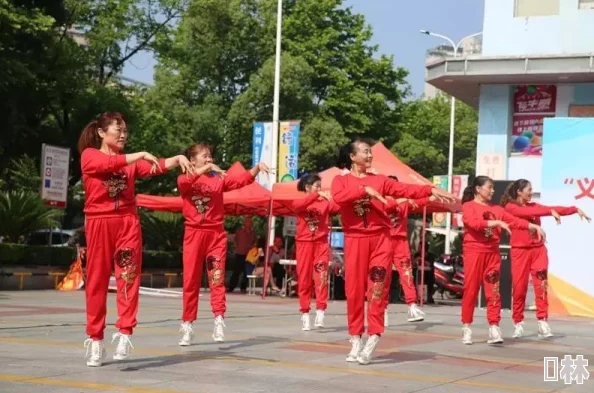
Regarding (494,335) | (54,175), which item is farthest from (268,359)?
(54,175)

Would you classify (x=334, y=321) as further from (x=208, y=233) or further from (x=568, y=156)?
(x=568, y=156)

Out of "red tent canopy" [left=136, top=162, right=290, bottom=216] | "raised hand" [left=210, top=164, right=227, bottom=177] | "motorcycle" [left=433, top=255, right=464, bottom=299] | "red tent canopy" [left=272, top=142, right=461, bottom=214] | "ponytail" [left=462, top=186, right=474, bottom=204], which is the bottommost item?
"motorcycle" [left=433, top=255, right=464, bottom=299]

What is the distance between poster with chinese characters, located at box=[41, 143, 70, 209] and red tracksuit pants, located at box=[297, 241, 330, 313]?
11.1 metres

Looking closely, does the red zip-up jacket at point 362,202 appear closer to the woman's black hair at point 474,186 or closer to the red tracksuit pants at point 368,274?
the red tracksuit pants at point 368,274

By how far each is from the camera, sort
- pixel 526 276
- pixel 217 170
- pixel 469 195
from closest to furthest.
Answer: pixel 217 170 → pixel 469 195 → pixel 526 276

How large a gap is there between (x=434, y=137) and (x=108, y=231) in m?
57.5

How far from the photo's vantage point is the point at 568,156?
1959 centimetres

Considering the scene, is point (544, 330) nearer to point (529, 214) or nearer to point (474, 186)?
point (529, 214)

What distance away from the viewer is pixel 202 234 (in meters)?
11.1

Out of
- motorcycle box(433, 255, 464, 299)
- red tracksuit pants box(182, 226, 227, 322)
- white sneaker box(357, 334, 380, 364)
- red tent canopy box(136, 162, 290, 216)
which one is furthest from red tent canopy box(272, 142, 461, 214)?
white sneaker box(357, 334, 380, 364)

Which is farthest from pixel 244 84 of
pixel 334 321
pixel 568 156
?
pixel 334 321

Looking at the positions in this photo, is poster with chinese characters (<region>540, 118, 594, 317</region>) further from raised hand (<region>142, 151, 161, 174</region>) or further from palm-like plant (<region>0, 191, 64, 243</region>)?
raised hand (<region>142, 151, 161, 174</region>)

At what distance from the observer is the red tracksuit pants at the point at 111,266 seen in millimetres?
9023

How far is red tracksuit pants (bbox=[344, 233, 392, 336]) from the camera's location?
10008 mm
